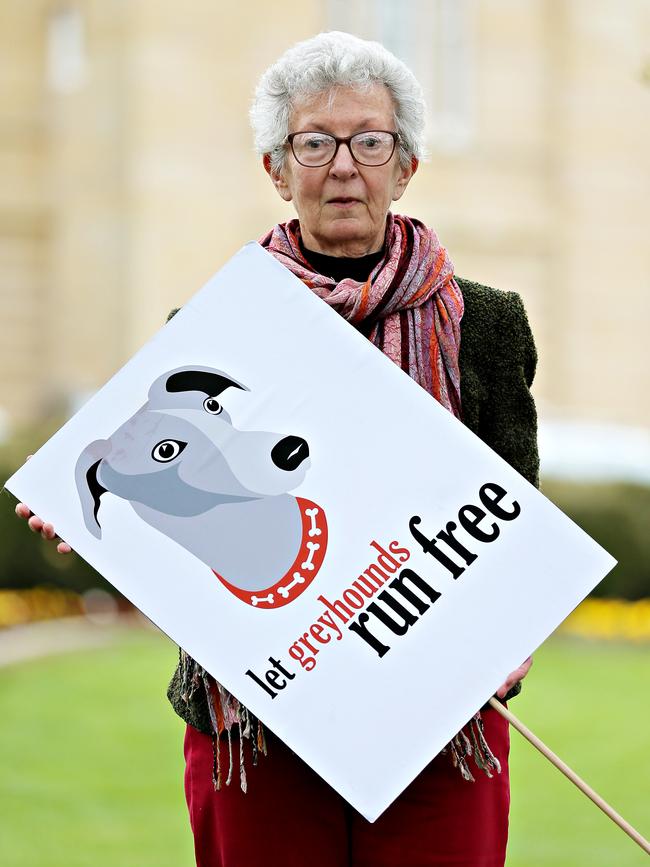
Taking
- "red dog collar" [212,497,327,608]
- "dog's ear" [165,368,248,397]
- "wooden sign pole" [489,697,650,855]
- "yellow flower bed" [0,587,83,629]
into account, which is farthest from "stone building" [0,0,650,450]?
"wooden sign pole" [489,697,650,855]

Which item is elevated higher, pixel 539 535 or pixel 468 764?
pixel 539 535

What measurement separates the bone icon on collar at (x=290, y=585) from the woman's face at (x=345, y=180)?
577mm

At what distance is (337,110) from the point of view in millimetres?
2549

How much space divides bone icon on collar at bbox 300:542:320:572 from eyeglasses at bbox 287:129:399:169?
65cm

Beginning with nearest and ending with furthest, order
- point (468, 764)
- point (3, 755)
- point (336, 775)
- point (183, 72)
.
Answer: point (336, 775), point (468, 764), point (3, 755), point (183, 72)

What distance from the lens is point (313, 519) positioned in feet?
8.00

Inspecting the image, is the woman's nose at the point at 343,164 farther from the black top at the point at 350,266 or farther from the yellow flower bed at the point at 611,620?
the yellow flower bed at the point at 611,620

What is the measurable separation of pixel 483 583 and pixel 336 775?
1.27ft

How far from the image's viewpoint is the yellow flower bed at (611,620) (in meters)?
9.85

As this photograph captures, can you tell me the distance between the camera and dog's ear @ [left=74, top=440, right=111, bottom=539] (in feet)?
8.07

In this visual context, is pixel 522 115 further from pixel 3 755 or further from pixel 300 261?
pixel 300 261

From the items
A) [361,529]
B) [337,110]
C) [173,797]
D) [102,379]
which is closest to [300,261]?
[337,110]

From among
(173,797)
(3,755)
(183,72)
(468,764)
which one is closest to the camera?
(468,764)

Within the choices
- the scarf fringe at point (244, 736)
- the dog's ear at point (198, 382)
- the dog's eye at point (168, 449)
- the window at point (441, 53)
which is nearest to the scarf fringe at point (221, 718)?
the scarf fringe at point (244, 736)
